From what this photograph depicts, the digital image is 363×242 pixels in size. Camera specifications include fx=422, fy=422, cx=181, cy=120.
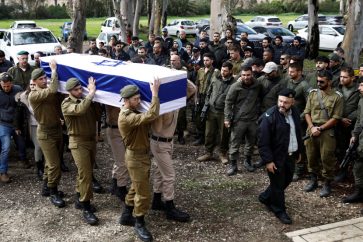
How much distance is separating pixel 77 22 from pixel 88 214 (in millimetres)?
8892

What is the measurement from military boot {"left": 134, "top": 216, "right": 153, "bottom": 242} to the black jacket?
1721 millimetres

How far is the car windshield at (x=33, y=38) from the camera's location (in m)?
16.0

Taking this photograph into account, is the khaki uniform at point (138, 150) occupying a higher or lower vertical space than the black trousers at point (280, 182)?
higher

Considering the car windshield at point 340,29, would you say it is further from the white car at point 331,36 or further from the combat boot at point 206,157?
the combat boot at point 206,157

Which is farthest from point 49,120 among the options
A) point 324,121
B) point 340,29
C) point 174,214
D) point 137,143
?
point 340,29

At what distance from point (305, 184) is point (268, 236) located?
5.97 feet

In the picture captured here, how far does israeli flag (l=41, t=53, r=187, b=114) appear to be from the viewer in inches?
201

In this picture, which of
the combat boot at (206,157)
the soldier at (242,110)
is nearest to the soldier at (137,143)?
the soldier at (242,110)

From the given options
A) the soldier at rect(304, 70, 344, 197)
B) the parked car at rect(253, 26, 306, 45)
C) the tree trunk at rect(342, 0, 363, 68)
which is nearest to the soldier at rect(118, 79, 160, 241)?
the soldier at rect(304, 70, 344, 197)

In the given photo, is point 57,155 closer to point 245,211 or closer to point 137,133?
point 137,133

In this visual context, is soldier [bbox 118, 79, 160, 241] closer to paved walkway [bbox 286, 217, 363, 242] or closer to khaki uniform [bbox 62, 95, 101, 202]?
khaki uniform [bbox 62, 95, 101, 202]

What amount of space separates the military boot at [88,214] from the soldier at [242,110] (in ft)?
8.40

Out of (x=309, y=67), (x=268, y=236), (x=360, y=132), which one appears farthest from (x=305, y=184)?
(x=309, y=67)

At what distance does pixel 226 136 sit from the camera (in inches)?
306
